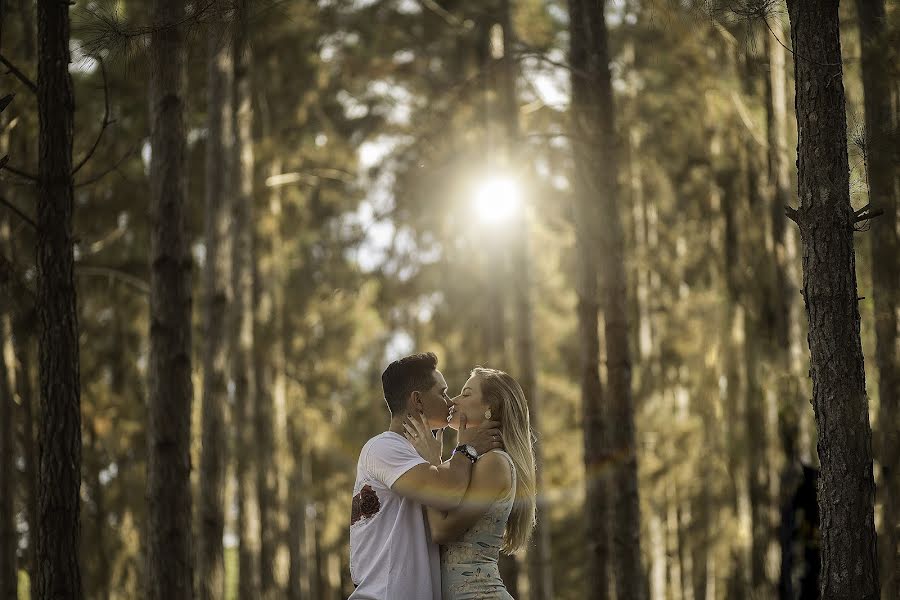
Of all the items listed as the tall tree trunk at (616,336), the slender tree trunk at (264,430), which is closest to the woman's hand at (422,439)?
the tall tree trunk at (616,336)

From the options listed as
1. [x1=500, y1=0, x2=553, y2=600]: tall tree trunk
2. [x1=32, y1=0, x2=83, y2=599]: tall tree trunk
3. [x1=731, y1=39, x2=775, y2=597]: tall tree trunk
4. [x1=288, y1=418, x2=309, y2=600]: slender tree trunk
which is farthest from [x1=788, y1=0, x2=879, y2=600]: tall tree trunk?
[x1=288, y1=418, x2=309, y2=600]: slender tree trunk

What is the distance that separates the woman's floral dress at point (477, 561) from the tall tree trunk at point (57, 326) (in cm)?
227

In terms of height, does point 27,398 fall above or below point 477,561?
above

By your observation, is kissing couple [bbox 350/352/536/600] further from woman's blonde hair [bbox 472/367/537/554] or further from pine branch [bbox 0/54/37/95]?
pine branch [bbox 0/54/37/95]

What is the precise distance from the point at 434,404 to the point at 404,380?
7.3 inches

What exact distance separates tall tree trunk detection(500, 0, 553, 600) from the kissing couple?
6.43 meters

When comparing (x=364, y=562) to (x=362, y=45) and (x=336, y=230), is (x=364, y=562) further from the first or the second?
(x=336, y=230)

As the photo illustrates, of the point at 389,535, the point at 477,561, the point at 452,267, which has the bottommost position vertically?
the point at 477,561

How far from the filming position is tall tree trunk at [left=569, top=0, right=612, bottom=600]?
9883 millimetres

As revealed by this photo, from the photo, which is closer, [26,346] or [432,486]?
[432,486]

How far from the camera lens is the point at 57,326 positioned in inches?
253

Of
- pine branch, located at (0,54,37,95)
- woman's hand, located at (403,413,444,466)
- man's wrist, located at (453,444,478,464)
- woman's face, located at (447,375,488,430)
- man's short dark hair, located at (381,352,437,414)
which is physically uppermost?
pine branch, located at (0,54,37,95)

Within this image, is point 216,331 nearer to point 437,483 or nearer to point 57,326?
point 57,326

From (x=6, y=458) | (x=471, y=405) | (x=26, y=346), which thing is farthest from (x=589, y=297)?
(x=26, y=346)
